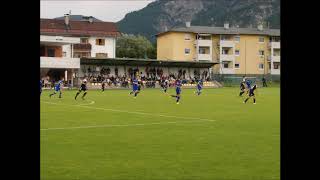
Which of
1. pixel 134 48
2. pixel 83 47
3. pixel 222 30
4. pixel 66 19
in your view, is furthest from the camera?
pixel 134 48

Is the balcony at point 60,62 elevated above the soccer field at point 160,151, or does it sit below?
above

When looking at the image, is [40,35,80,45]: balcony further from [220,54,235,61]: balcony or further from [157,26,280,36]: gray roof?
[220,54,235,61]: balcony

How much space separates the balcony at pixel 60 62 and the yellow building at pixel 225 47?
27.5 m

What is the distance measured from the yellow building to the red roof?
1177cm

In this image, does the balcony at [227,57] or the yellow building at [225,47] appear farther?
the balcony at [227,57]

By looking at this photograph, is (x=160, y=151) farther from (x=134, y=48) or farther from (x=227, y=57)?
(x=134, y=48)

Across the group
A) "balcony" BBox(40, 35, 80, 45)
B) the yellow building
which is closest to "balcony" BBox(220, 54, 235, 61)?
the yellow building

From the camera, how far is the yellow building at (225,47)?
10069 cm

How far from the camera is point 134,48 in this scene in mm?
119062

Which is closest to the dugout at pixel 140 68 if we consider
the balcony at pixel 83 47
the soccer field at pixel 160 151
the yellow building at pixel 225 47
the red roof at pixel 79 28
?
the yellow building at pixel 225 47

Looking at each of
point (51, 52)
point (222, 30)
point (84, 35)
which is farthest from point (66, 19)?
point (222, 30)

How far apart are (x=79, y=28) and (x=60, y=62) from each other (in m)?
20.7

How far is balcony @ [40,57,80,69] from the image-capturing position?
2876 inches

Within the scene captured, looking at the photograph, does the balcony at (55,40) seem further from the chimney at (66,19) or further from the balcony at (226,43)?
the balcony at (226,43)
